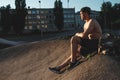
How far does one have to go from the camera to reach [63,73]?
9.34 m

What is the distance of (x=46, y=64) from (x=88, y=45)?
8.87ft

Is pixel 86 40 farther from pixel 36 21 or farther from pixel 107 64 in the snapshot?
pixel 36 21

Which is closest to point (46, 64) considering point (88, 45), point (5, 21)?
point (88, 45)

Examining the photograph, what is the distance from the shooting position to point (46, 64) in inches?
452

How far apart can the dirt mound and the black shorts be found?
15.9 inches

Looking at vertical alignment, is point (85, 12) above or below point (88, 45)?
above

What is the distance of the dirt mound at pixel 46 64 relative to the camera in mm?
8312

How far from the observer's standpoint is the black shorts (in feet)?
30.0

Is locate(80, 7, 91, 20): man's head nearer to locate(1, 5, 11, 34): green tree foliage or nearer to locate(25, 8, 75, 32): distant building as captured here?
locate(1, 5, 11, 34): green tree foliage

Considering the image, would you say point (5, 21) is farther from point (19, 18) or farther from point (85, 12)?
point (85, 12)

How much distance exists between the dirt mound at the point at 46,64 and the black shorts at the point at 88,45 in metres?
0.40

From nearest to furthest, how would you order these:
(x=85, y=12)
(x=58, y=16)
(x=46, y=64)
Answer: (x=85, y=12) → (x=46, y=64) → (x=58, y=16)

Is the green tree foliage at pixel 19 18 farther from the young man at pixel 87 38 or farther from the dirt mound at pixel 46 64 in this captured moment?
the young man at pixel 87 38

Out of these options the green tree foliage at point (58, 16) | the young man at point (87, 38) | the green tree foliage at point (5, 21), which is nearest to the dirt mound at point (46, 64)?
the young man at point (87, 38)
